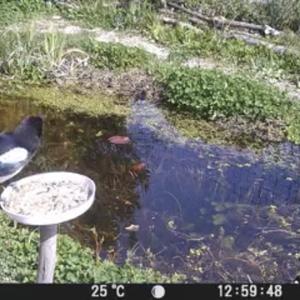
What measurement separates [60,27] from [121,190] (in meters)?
3.67

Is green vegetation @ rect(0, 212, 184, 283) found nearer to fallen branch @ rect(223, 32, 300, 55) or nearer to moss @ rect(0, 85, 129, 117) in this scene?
moss @ rect(0, 85, 129, 117)

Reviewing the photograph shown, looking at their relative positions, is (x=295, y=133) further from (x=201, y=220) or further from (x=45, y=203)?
(x=45, y=203)

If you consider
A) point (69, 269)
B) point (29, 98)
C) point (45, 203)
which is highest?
point (45, 203)

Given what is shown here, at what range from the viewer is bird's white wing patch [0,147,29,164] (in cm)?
297

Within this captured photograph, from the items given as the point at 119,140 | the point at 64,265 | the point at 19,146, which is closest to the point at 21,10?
the point at 119,140

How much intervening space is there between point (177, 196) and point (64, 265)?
1.56m

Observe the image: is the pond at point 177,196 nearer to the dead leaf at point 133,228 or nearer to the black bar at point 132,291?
the dead leaf at point 133,228

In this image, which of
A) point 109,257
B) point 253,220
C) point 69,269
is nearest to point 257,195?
point 253,220

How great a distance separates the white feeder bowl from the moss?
137 inches

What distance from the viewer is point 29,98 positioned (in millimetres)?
6711

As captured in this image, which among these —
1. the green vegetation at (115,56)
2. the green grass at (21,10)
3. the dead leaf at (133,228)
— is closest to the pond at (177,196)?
the dead leaf at (133,228)

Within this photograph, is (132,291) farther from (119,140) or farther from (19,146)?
(119,140)

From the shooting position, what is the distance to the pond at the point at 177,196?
14.3 feet

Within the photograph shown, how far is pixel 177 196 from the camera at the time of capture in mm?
5059
